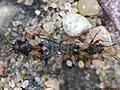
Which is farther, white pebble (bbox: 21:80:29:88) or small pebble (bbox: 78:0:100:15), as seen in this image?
small pebble (bbox: 78:0:100:15)

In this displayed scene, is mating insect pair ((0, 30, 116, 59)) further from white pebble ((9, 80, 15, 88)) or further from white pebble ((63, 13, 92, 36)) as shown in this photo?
white pebble ((9, 80, 15, 88))

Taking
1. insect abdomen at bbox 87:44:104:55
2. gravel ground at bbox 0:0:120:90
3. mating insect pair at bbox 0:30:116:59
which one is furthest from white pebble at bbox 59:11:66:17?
insect abdomen at bbox 87:44:104:55

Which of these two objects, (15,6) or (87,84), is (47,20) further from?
(87,84)

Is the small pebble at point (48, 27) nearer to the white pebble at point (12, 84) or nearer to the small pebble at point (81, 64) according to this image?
the small pebble at point (81, 64)

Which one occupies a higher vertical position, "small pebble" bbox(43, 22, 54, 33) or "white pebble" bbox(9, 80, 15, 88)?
"small pebble" bbox(43, 22, 54, 33)

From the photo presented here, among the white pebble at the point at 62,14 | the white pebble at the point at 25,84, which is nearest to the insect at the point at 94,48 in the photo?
the white pebble at the point at 62,14

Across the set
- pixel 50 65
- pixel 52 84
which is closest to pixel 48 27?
pixel 50 65

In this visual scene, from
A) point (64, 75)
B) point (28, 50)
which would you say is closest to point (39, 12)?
point (28, 50)
